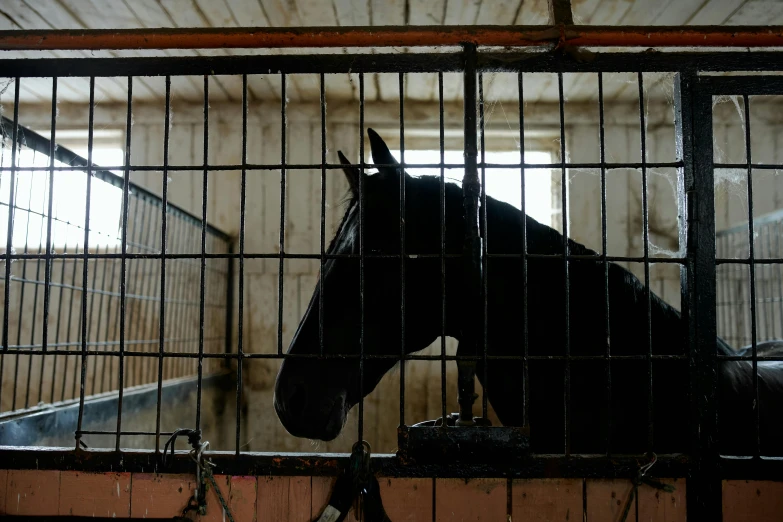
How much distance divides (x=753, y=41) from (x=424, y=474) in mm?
1532

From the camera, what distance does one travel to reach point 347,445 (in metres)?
4.88

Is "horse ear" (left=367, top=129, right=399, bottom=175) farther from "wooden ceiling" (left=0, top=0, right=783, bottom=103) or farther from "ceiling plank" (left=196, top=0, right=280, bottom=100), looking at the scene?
"ceiling plank" (left=196, top=0, right=280, bottom=100)

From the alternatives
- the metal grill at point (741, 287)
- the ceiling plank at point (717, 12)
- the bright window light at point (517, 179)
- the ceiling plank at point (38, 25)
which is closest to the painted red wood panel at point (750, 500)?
the ceiling plank at point (717, 12)

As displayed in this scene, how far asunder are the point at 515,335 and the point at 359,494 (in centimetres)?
63

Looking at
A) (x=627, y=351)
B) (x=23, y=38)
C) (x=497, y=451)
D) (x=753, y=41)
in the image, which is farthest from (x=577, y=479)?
(x=23, y=38)

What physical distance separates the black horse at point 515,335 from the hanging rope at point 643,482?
10cm

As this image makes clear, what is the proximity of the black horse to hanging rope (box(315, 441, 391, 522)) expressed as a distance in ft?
0.40

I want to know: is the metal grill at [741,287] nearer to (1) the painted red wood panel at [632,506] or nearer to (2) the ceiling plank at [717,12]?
(2) the ceiling plank at [717,12]

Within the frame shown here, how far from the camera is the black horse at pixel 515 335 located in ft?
4.50

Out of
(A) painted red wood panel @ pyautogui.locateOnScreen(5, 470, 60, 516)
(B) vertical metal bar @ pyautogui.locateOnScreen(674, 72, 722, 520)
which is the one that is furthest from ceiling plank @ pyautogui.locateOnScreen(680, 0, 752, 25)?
(A) painted red wood panel @ pyautogui.locateOnScreen(5, 470, 60, 516)

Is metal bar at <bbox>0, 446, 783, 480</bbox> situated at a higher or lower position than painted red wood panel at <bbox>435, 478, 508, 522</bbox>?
higher

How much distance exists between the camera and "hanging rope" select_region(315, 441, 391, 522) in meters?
1.27

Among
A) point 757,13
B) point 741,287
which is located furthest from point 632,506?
point 741,287

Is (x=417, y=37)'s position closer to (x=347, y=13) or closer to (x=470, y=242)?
(x=470, y=242)
